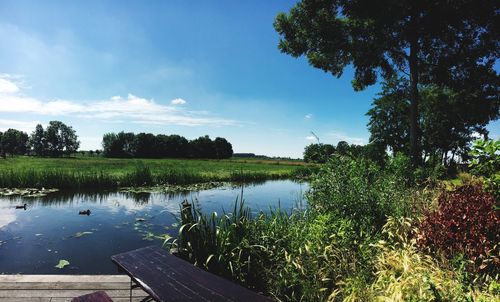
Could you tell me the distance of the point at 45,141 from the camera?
100812 millimetres

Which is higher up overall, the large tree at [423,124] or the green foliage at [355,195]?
the large tree at [423,124]

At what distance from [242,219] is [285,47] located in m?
11.7

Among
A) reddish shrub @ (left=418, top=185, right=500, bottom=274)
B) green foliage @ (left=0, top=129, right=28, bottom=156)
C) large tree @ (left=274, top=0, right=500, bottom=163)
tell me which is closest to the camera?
reddish shrub @ (left=418, top=185, right=500, bottom=274)

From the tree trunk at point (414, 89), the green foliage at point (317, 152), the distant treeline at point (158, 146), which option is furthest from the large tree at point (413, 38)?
the distant treeline at point (158, 146)

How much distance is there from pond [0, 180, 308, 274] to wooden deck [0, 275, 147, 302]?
1407mm

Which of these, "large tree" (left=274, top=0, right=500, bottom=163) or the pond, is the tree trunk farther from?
the pond

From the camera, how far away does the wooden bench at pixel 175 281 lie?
109 inches

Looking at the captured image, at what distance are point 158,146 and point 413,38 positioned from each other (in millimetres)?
96837

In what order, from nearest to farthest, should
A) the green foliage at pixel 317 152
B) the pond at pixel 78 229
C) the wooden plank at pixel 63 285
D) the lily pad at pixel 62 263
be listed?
the wooden plank at pixel 63 285
the lily pad at pixel 62 263
the pond at pixel 78 229
the green foliage at pixel 317 152

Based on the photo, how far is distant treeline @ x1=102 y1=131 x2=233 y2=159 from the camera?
327 ft

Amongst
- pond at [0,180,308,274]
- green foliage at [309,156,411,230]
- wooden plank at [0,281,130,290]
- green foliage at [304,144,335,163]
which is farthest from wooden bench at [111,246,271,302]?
green foliage at [304,144,335,163]

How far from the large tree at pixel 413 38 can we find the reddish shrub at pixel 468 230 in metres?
8.92

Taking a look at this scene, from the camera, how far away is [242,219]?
5270 mm

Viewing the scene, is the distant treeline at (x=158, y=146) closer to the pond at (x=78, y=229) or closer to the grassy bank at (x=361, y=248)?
the pond at (x=78, y=229)
